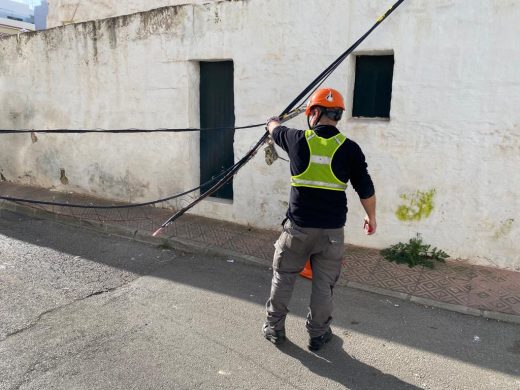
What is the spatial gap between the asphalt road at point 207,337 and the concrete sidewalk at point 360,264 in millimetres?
184

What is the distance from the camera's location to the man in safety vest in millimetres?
3309

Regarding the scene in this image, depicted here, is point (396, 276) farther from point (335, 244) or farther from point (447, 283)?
point (335, 244)

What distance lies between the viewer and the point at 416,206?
537cm

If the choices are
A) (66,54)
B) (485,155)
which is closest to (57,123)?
(66,54)

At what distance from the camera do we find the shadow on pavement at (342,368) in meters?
3.18

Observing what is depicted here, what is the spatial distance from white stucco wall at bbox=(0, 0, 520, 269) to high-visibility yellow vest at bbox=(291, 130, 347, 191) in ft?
7.67

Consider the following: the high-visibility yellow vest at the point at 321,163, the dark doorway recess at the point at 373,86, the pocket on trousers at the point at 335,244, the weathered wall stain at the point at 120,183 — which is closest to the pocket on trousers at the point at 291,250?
the pocket on trousers at the point at 335,244

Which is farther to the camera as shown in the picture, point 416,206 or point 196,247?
point 196,247

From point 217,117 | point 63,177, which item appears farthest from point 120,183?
point 217,117

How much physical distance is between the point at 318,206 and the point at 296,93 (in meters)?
2.92

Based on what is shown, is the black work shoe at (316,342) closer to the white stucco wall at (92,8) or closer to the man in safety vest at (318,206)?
the man in safety vest at (318,206)

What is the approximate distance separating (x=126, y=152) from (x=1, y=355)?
4807 mm

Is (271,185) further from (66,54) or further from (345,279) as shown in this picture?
(66,54)

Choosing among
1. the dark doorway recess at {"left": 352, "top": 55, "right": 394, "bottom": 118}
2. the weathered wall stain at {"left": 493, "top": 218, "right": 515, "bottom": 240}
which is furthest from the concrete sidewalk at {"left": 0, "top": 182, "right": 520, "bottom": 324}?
the dark doorway recess at {"left": 352, "top": 55, "right": 394, "bottom": 118}
